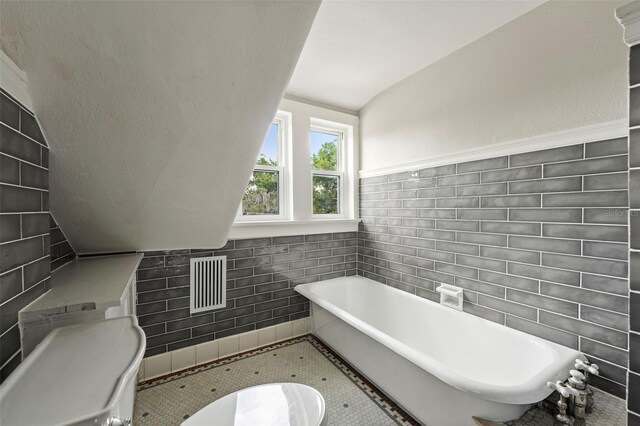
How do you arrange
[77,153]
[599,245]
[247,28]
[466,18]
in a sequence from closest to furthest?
1. [247,28]
2. [77,153]
3. [599,245]
4. [466,18]

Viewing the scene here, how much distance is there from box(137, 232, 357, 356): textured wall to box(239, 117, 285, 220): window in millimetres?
303

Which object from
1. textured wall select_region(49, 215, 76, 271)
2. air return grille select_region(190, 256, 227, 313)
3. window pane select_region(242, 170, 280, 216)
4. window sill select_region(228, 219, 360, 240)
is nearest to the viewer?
textured wall select_region(49, 215, 76, 271)

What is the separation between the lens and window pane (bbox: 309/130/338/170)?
9.87 feet

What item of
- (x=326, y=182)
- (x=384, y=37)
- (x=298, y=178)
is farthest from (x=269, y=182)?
(x=384, y=37)

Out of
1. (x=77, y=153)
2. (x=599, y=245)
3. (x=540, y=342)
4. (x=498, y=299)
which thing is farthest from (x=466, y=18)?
(x=77, y=153)

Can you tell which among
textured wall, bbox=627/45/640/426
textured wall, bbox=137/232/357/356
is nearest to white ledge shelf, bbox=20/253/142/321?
textured wall, bbox=137/232/357/356

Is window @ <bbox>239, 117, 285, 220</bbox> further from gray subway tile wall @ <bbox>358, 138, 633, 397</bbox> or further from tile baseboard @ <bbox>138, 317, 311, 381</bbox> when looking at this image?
gray subway tile wall @ <bbox>358, 138, 633, 397</bbox>

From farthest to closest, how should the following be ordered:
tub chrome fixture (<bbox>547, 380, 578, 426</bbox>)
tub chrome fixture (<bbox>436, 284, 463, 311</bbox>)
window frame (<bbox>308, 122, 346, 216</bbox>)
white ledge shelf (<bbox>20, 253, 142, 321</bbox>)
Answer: window frame (<bbox>308, 122, 346, 216</bbox>), tub chrome fixture (<bbox>436, 284, 463, 311</bbox>), tub chrome fixture (<bbox>547, 380, 578, 426</bbox>), white ledge shelf (<bbox>20, 253, 142, 321</bbox>)

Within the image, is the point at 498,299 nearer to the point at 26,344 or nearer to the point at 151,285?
the point at 26,344

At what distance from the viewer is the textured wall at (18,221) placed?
2.46ft

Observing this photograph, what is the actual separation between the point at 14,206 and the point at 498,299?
2.48 metres

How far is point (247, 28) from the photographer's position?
897 millimetres

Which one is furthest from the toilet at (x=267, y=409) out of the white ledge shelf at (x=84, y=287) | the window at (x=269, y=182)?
the window at (x=269, y=182)

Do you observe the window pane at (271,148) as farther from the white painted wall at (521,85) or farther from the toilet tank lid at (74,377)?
the toilet tank lid at (74,377)
